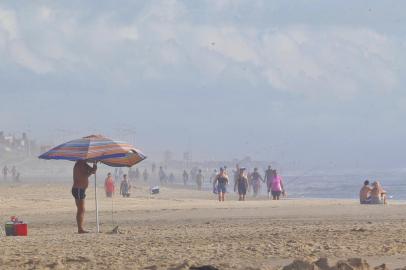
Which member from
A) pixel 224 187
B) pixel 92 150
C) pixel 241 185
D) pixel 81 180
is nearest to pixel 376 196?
pixel 241 185

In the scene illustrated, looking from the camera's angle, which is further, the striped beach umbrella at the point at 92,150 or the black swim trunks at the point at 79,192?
the black swim trunks at the point at 79,192

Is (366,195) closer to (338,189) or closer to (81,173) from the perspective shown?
(81,173)

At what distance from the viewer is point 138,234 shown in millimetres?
17578

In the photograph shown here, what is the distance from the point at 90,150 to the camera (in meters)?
17.5

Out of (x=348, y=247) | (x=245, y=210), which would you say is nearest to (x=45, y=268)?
(x=348, y=247)

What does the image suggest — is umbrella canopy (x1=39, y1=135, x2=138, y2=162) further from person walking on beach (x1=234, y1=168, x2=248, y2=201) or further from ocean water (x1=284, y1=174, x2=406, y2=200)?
ocean water (x1=284, y1=174, x2=406, y2=200)

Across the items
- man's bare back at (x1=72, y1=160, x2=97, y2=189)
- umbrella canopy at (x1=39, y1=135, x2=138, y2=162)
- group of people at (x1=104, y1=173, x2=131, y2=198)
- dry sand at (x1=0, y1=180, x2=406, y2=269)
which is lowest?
dry sand at (x1=0, y1=180, x2=406, y2=269)

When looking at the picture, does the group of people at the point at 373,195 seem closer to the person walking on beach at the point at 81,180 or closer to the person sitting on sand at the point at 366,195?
the person sitting on sand at the point at 366,195

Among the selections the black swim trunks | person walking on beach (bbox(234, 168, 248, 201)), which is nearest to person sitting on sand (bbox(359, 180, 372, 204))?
person walking on beach (bbox(234, 168, 248, 201))

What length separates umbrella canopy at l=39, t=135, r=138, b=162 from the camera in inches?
685

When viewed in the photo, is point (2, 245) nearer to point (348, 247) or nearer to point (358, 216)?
point (348, 247)

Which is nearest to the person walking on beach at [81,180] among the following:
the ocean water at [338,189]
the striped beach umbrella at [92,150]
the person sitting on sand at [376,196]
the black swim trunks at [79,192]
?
the black swim trunks at [79,192]

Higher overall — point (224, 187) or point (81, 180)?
point (224, 187)

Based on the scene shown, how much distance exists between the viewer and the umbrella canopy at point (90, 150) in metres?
17.4
